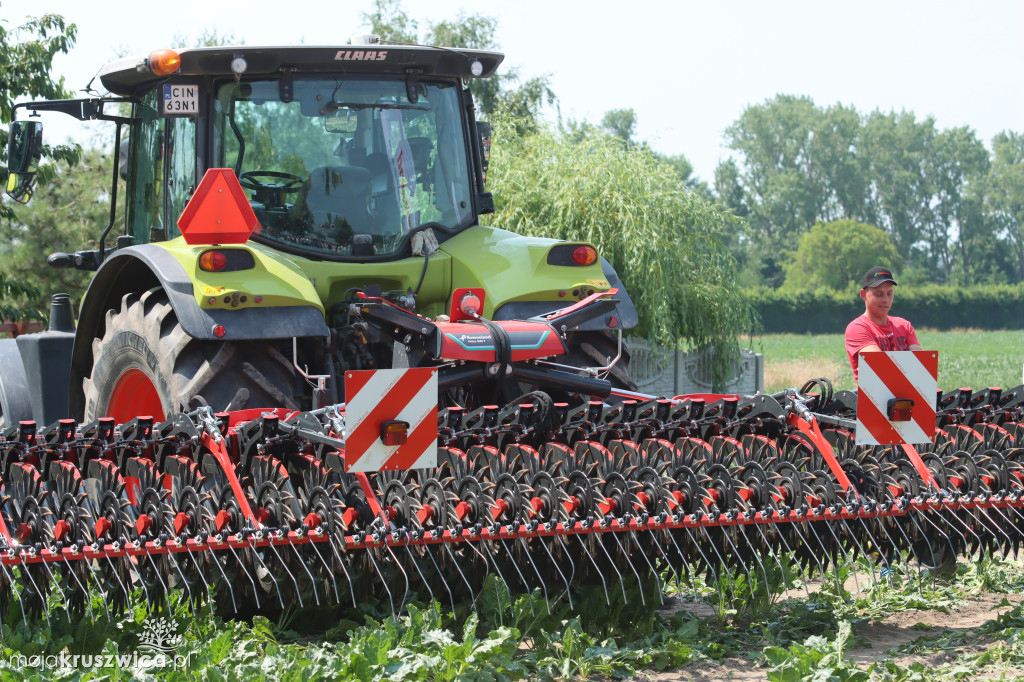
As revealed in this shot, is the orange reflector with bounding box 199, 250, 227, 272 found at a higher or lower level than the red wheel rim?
higher

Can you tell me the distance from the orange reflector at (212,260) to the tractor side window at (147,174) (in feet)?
3.83

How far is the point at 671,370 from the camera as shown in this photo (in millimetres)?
14453

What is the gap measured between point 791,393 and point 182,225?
260cm

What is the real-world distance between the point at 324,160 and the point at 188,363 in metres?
1.24

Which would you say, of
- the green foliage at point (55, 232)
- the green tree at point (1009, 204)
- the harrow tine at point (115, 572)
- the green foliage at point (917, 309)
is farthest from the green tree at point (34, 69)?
the green tree at point (1009, 204)

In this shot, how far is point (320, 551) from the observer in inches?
155

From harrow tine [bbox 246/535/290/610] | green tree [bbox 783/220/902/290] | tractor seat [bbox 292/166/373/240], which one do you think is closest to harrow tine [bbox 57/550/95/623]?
harrow tine [bbox 246/535/290/610]

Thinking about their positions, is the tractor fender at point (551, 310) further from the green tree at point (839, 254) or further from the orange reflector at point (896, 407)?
the green tree at point (839, 254)

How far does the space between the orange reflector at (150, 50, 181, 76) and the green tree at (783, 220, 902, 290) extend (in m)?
62.4

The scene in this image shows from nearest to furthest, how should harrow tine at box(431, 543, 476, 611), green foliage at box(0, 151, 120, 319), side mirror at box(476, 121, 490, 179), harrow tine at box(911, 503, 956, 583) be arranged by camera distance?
harrow tine at box(431, 543, 476, 611) < harrow tine at box(911, 503, 956, 583) < side mirror at box(476, 121, 490, 179) < green foliage at box(0, 151, 120, 319)

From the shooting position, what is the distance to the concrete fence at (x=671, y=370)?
560 inches

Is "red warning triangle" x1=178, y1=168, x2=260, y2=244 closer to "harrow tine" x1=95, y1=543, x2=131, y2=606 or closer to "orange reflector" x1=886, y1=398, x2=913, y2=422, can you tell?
"harrow tine" x1=95, y1=543, x2=131, y2=606

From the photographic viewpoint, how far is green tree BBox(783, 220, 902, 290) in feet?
214

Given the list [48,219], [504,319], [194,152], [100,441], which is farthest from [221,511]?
[48,219]
